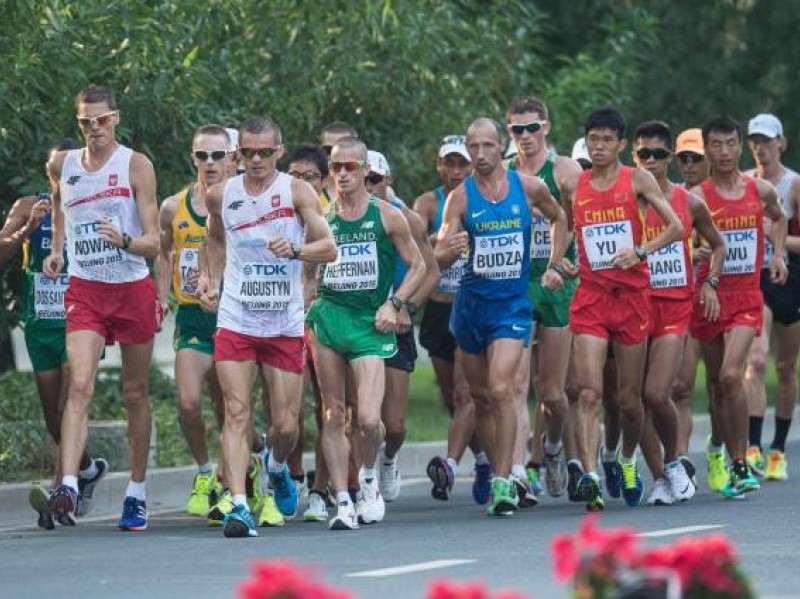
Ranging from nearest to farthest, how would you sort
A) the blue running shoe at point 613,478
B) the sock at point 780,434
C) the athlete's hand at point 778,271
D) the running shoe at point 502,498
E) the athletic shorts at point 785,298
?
1. the running shoe at point 502,498
2. the blue running shoe at point 613,478
3. the athlete's hand at point 778,271
4. the sock at point 780,434
5. the athletic shorts at point 785,298

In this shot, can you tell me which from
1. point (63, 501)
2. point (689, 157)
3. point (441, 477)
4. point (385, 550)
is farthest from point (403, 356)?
point (385, 550)

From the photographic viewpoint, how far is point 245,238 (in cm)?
1291

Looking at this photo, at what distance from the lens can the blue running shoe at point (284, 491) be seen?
558 inches

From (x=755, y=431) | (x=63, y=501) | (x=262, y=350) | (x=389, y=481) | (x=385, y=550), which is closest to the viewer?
(x=385, y=550)

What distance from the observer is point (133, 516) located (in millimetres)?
13500

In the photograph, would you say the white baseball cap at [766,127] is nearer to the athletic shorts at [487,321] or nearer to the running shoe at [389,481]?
the athletic shorts at [487,321]

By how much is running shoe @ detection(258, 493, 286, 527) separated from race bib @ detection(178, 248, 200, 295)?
136 centimetres

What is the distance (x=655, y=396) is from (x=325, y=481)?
196 centimetres

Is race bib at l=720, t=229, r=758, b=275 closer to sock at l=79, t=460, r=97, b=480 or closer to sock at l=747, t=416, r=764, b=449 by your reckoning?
sock at l=747, t=416, r=764, b=449

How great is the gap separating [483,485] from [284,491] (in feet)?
5.12

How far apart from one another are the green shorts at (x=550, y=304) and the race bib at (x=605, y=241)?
4.54ft

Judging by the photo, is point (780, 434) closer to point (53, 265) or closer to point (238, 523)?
point (238, 523)

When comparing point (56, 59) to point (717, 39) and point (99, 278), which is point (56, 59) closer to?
point (99, 278)

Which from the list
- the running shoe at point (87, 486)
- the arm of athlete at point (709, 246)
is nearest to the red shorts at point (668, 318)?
the arm of athlete at point (709, 246)
